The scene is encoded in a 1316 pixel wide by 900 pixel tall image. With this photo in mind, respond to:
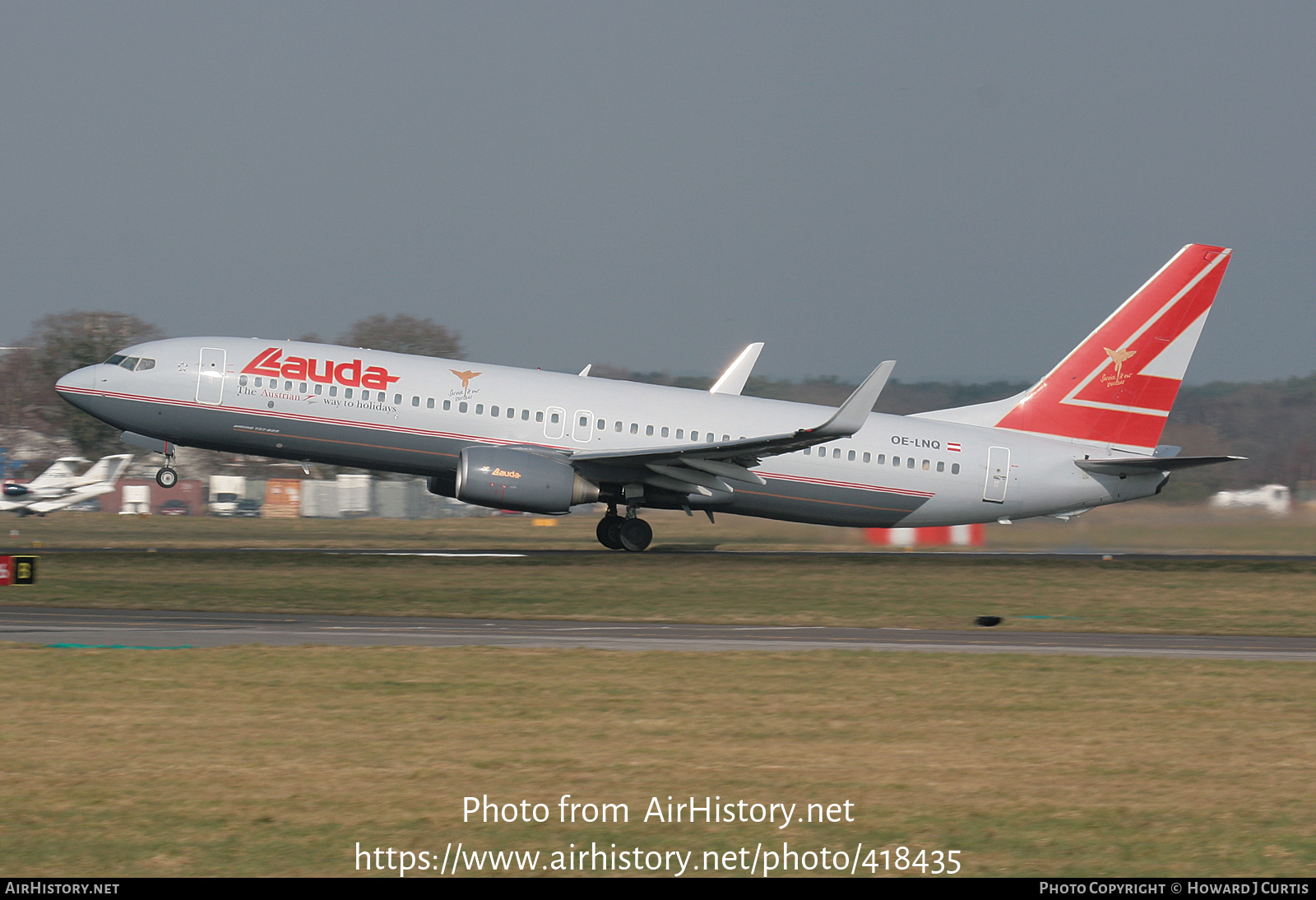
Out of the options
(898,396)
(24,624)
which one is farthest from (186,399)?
(898,396)

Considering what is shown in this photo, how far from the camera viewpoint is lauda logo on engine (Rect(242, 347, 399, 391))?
98.1 ft

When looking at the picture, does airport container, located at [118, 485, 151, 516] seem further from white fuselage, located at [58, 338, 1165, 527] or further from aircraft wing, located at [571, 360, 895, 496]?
aircraft wing, located at [571, 360, 895, 496]

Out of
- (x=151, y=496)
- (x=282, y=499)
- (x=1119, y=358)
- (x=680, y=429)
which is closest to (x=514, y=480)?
(x=680, y=429)

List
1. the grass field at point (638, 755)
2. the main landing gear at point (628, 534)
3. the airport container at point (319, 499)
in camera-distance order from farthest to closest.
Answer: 1. the airport container at point (319, 499)
2. the main landing gear at point (628, 534)
3. the grass field at point (638, 755)

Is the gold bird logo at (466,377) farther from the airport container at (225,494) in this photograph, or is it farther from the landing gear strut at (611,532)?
the airport container at (225,494)

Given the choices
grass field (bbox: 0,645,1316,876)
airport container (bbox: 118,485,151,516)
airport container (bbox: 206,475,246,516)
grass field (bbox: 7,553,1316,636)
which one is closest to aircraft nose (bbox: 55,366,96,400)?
grass field (bbox: 7,553,1316,636)

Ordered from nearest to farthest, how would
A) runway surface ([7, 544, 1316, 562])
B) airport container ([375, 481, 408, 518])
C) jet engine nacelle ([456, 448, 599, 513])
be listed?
jet engine nacelle ([456, 448, 599, 513]), runway surface ([7, 544, 1316, 562]), airport container ([375, 481, 408, 518])

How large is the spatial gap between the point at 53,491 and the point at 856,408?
37.1 meters

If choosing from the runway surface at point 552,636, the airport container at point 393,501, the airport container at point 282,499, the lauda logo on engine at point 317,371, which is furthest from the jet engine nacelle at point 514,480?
the airport container at point 393,501

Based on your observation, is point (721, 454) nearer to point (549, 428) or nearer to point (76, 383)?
point (549, 428)

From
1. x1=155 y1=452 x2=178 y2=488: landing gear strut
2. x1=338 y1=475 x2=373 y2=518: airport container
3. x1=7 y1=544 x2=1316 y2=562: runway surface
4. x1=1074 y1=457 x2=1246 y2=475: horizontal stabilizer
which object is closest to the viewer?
x1=155 y1=452 x2=178 y2=488: landing gear strut

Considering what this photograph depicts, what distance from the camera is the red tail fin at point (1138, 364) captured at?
33656mm

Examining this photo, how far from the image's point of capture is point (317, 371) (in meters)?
30.0

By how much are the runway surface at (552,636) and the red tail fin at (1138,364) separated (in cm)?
1497
